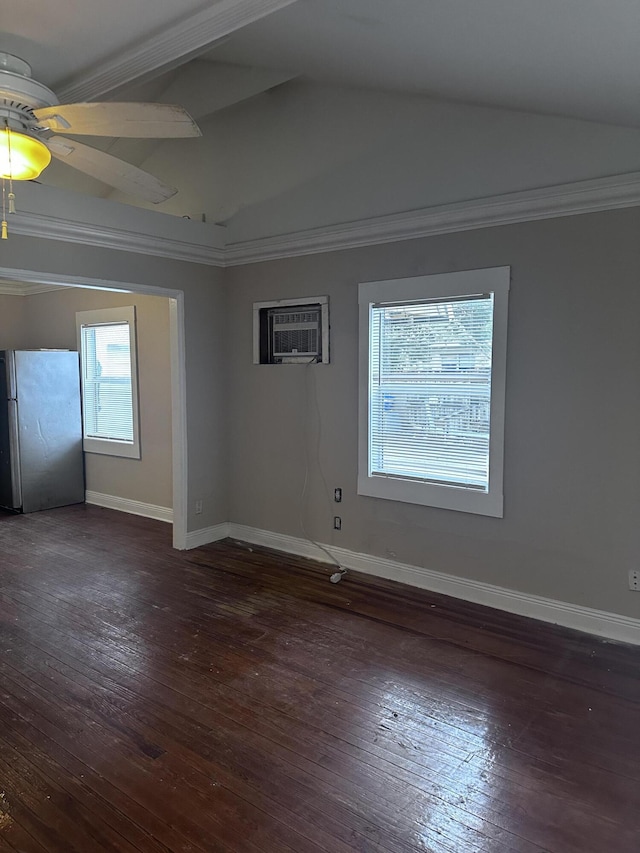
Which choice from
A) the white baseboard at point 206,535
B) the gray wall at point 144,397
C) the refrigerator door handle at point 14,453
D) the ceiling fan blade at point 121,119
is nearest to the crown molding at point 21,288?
the gray wall at point 144,397

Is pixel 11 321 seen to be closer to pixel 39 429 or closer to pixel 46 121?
pixel 39 429

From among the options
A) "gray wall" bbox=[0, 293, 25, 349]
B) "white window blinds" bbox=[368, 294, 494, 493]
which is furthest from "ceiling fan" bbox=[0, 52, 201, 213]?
"gray wall" bbox=[0, 293, 25, 349]

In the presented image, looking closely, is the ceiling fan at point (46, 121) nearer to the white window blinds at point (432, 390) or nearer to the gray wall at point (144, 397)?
the white window blinds at point (432, 390)

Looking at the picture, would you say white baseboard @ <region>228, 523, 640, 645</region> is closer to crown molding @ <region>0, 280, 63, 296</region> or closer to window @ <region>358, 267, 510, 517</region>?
window @ <region>358, 267, 510, 517</region>

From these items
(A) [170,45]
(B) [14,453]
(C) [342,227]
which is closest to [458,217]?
(C) [342,227]

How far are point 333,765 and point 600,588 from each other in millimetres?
1901

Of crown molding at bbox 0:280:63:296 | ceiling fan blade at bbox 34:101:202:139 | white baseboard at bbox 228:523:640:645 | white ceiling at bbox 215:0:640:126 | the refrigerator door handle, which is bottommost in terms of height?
white baseboard at bbox 228:523:640:645

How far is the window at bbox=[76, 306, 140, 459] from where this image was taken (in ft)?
19.1

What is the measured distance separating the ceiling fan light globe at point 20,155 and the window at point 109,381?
353 centimetres

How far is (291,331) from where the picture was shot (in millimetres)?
4473

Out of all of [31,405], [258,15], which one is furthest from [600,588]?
[31,405]

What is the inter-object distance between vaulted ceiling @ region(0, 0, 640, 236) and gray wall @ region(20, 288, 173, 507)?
3.47ft

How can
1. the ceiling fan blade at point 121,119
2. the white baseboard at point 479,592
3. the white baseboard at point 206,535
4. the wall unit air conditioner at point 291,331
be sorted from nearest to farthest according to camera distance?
the ceiling fan blade at point 121,119
the white baseboard at point 479,592
the wall unit air conditioner at point 291,331
the white baseboard at point 206,535

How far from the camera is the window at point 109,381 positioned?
5.83 m
